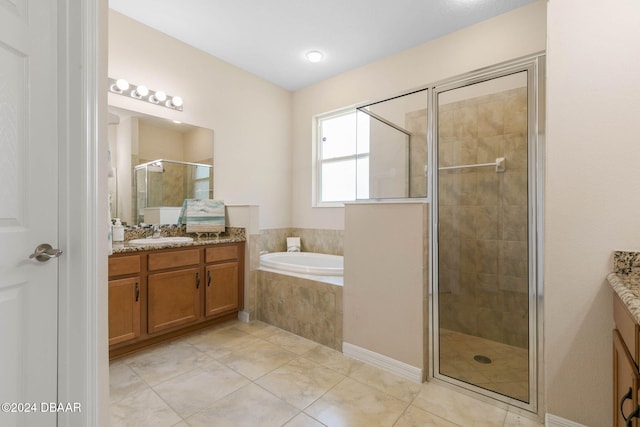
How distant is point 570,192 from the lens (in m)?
1.39

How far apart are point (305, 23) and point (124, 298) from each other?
9.07ft

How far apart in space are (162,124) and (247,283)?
184cm

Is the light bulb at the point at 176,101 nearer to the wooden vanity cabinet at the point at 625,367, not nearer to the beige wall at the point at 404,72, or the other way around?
the beige wall at the point at 404,72

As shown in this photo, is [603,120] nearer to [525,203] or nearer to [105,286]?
[525,203]

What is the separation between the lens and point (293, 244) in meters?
3.78

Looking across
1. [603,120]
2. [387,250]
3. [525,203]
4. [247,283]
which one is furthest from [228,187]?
[603,120]

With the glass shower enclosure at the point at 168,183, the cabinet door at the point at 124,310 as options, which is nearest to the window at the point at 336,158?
the glass shower enclosure at the point at 168,183

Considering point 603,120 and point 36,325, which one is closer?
point 36,325

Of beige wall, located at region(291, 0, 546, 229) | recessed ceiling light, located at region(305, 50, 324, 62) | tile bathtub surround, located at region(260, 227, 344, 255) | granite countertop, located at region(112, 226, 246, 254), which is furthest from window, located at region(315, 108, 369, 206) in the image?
granite countertop, located at region(112, 226, 246, 254)

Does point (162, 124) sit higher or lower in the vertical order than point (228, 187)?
higher

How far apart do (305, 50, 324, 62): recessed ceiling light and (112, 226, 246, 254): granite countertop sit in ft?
6.69

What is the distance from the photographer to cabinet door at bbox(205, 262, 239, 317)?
267 centimetres

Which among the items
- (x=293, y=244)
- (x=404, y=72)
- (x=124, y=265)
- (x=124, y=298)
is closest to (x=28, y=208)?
(x=124, y=265)

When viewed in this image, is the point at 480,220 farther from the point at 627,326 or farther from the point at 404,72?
the point at 404,72
